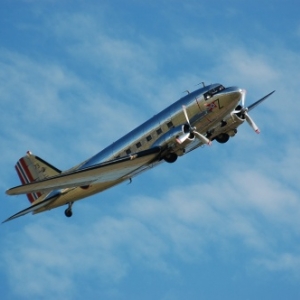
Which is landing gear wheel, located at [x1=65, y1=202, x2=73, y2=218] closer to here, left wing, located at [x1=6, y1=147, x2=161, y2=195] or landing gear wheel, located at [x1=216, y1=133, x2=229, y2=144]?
left wing, located at [x1=6, y1=147, x2=161, y2=195]

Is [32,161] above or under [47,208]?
above

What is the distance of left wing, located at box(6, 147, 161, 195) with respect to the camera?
52375 mm

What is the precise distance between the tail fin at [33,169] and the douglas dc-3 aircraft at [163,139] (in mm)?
4258

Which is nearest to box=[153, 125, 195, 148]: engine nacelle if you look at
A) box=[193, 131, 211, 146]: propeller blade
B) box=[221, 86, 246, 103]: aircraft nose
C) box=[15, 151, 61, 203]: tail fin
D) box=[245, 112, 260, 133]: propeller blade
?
box=[193, 131, 211, 146]: propeller blade

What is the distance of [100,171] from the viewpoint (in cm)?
5334

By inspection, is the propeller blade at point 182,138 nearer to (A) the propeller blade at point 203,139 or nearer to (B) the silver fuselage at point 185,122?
(B) the silver fuselage at point 185,122

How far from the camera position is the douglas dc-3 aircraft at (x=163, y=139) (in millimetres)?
52188

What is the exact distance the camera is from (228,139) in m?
56.2

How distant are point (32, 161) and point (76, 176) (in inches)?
394

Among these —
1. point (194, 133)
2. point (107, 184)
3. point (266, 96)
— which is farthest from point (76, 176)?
point (266, 96)

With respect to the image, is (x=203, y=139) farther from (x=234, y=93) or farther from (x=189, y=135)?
(x=234, y=93)

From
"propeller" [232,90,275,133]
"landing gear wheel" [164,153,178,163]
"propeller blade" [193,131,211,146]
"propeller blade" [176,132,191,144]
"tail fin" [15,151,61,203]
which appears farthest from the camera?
"tail fin" [15,151,61,203]

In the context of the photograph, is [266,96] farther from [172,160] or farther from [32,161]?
[32,161]

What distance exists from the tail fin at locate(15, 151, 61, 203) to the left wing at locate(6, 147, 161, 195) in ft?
24.1
